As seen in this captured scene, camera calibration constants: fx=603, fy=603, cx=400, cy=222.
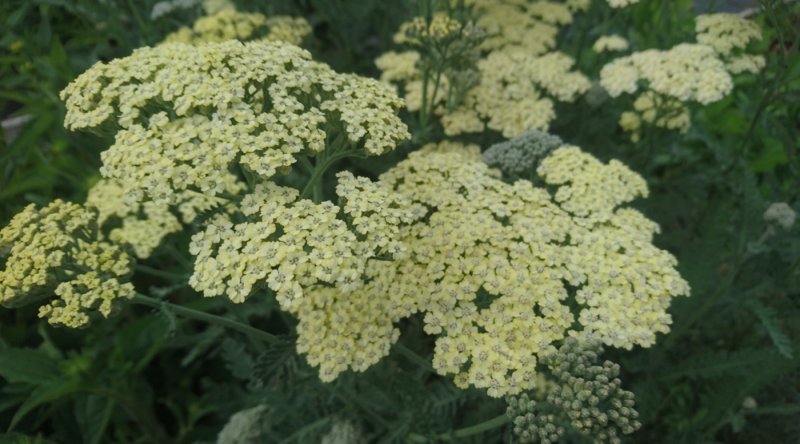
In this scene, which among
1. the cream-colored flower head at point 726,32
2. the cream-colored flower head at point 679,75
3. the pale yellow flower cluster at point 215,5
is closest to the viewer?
the cream-colored flower head at point 679,75

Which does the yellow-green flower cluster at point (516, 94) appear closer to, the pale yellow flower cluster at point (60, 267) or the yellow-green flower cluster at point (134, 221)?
the yellow-green flower cluster at point (134, 221)

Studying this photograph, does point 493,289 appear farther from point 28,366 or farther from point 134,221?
point 28,366

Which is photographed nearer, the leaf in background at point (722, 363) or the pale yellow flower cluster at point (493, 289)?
the pale yellow flower cluster at point (493, 289)

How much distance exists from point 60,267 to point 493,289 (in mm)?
1481

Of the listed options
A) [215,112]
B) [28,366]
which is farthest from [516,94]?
[28,366]

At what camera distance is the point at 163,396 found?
3.68m

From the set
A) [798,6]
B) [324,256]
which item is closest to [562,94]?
[798,6]

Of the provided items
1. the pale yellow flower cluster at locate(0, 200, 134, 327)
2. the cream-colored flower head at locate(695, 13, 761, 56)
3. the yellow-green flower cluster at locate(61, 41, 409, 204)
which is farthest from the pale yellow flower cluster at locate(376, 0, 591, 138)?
the pale yellow flower cluster at locate(0, 200, 134, 327)

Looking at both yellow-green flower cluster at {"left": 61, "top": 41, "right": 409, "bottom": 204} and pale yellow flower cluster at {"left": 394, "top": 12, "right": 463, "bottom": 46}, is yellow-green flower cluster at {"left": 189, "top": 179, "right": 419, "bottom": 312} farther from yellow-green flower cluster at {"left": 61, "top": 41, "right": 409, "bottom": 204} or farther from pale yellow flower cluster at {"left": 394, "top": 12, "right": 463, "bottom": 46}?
pale yellow flower cluster at {"left": 394, "top": 12, "right": 463, "bottom": 46}

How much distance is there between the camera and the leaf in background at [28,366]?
2.52 m

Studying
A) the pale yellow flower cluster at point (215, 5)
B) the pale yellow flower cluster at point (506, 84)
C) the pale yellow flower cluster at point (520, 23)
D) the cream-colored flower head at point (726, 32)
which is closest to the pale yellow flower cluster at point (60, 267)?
the pale yellow flower cluster at point (506, 84)

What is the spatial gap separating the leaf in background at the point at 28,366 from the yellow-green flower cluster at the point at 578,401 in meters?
2.03

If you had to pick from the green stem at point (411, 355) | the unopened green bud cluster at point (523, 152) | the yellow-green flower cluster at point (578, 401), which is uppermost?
the unopened green bud cluster at point (523, 152)

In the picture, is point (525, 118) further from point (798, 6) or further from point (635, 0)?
point (798, 6)
